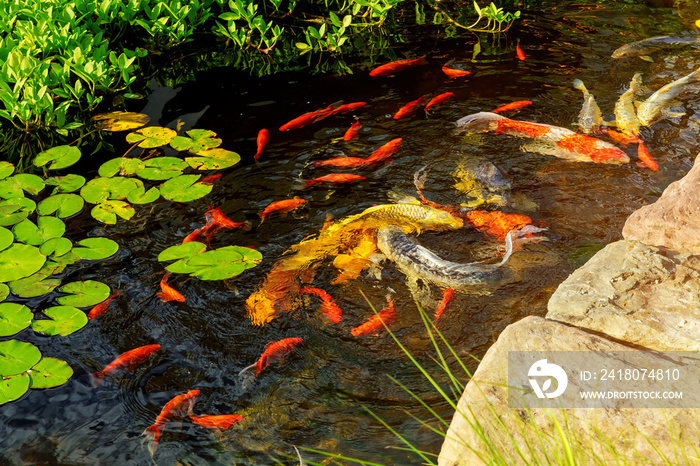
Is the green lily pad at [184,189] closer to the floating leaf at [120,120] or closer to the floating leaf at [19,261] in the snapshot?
the floating leaf at [19,261]

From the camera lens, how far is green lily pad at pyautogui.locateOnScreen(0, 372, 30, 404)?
3141 millimetres

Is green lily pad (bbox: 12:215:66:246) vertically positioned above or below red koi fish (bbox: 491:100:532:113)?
below

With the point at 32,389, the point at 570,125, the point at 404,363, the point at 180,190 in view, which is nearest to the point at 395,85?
the point at 570,125

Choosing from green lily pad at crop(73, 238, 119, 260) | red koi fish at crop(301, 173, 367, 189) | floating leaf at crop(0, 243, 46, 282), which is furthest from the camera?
red koi fish at crop(301, 173, 367, 189)

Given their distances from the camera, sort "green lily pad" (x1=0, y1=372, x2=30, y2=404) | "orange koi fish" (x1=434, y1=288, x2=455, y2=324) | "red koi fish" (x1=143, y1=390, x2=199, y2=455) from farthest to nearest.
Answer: "orange koi fish" (x1=434, y1=288, x2=455, y2=324)
"green lily pad" (x1=0, y1=372, x2=30, y2=404)
"red koi fish" (x1=143, y1=390, x2=199, y2=455)

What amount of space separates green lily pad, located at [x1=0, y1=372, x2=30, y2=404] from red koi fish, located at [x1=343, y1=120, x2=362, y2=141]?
2.99 metres

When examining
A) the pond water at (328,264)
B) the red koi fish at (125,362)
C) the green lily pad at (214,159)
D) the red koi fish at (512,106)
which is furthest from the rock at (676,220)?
the green lily pad at (214,159)

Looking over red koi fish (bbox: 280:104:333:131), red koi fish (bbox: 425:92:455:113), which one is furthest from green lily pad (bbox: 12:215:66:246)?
red koi fish (bbox: 425:92:455:113)

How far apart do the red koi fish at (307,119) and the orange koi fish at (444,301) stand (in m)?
2.29

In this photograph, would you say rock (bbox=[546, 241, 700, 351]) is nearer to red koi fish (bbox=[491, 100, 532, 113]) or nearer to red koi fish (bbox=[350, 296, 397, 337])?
red koi fish (bbox=[350, 296, 397, 337])

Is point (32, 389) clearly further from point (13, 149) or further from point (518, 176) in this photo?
point (518, 176)

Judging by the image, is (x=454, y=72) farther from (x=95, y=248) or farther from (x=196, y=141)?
(x=95, y=248)

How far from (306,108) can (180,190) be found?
1.64 meters

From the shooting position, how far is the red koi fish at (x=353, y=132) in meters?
5.09
